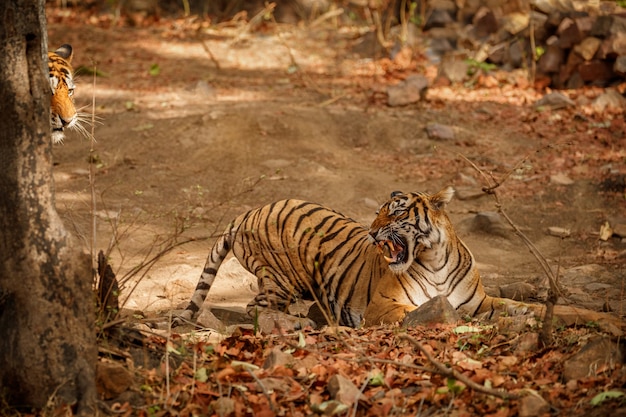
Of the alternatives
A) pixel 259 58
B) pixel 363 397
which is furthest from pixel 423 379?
pixel 259 58

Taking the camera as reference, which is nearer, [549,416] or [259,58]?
[549,416]

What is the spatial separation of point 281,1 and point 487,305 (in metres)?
12.0

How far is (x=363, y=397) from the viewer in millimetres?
3723

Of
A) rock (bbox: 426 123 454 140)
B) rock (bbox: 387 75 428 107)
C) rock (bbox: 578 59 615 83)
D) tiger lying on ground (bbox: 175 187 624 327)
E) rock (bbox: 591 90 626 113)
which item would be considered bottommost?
tiger lying on ground (bbox: 175 187 624 327)

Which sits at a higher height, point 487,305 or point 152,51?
point 152,51

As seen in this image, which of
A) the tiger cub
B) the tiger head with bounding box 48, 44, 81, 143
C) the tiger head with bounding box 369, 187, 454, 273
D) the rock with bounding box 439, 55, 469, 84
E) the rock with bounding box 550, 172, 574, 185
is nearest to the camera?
the tiger head with bounding box 369, 187, 454, 273

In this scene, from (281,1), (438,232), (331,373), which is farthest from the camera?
(281,1)

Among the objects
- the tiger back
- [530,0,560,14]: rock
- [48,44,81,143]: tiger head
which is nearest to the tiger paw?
the tiger back

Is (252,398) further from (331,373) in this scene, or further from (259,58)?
(259,58)

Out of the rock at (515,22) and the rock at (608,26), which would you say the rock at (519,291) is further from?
the rock at (515,22)

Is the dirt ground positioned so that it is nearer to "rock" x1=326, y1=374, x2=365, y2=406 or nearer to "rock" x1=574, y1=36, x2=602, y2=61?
"rock" x1=574, y1=36, x2=602, y2=61

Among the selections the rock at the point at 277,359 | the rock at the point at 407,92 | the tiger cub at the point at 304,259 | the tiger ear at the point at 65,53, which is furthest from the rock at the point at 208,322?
the rock at the point at 407,92

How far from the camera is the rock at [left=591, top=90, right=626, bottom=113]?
11.5 meters

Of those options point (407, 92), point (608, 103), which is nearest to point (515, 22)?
point (608, 103)
